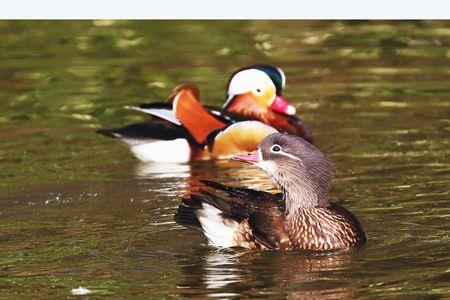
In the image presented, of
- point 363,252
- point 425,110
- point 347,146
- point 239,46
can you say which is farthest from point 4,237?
point 239,46

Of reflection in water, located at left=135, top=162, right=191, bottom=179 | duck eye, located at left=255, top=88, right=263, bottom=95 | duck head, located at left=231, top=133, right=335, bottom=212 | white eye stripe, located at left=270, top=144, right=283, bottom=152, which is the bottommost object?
duck head, located at left=231, top=133, right=335, bottom=212

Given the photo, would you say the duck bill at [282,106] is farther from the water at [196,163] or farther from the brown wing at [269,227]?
the brown wing at [269,227]

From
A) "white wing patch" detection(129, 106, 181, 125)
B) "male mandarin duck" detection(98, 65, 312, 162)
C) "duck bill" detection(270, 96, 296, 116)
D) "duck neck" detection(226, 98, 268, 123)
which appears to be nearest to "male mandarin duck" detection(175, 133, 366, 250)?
"male mandarin duck" detection(98, 65, 312, 162)

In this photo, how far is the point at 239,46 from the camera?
17.7 m

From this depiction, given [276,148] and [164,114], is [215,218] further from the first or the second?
[164,114]

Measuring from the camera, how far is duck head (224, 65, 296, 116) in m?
14.5

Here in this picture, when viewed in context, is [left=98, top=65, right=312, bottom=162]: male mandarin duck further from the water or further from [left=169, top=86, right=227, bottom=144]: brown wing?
the water

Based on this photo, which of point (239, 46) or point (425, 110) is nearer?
point (425, 110)

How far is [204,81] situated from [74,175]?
379 cm

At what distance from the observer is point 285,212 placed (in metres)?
10.3

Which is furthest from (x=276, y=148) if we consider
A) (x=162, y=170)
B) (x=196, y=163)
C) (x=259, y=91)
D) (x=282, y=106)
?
(x=259, y=91)

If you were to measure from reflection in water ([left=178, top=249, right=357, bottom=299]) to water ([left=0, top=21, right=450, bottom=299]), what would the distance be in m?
0.02

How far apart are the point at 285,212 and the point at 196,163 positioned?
336 cm

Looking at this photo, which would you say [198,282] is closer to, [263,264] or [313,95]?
[263,264]
